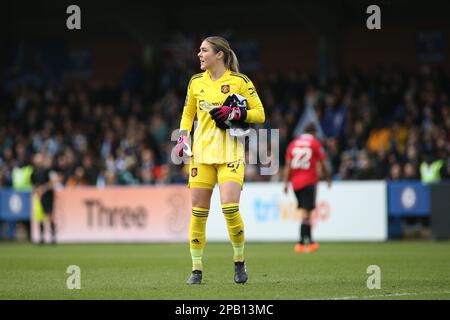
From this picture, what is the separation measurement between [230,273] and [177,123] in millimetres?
16639

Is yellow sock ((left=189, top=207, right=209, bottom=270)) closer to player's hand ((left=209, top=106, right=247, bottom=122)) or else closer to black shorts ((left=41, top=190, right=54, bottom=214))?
player's hand ((left=209, top=106, right=247, bottom=122))

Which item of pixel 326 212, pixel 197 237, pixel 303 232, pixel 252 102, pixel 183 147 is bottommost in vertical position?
pixel 303 232

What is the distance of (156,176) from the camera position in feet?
83.7

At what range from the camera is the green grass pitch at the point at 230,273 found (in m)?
9.59

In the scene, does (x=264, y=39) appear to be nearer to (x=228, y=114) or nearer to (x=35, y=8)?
(x=35, y=8)

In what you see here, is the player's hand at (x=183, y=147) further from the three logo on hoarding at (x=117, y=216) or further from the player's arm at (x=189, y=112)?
the three logo on hoarding at (x=117, y=216)

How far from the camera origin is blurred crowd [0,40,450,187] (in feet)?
78.6

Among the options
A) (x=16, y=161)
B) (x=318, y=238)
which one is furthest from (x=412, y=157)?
(x=16, y=161)

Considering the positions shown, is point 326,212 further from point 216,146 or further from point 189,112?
point 216,146

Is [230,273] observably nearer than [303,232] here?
Yes

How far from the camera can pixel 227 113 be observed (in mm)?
10266

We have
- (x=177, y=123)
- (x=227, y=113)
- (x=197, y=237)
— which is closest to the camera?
(x=227, y=113)

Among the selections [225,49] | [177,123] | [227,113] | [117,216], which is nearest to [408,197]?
[117,216]

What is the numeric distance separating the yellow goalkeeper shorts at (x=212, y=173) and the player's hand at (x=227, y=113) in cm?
48
